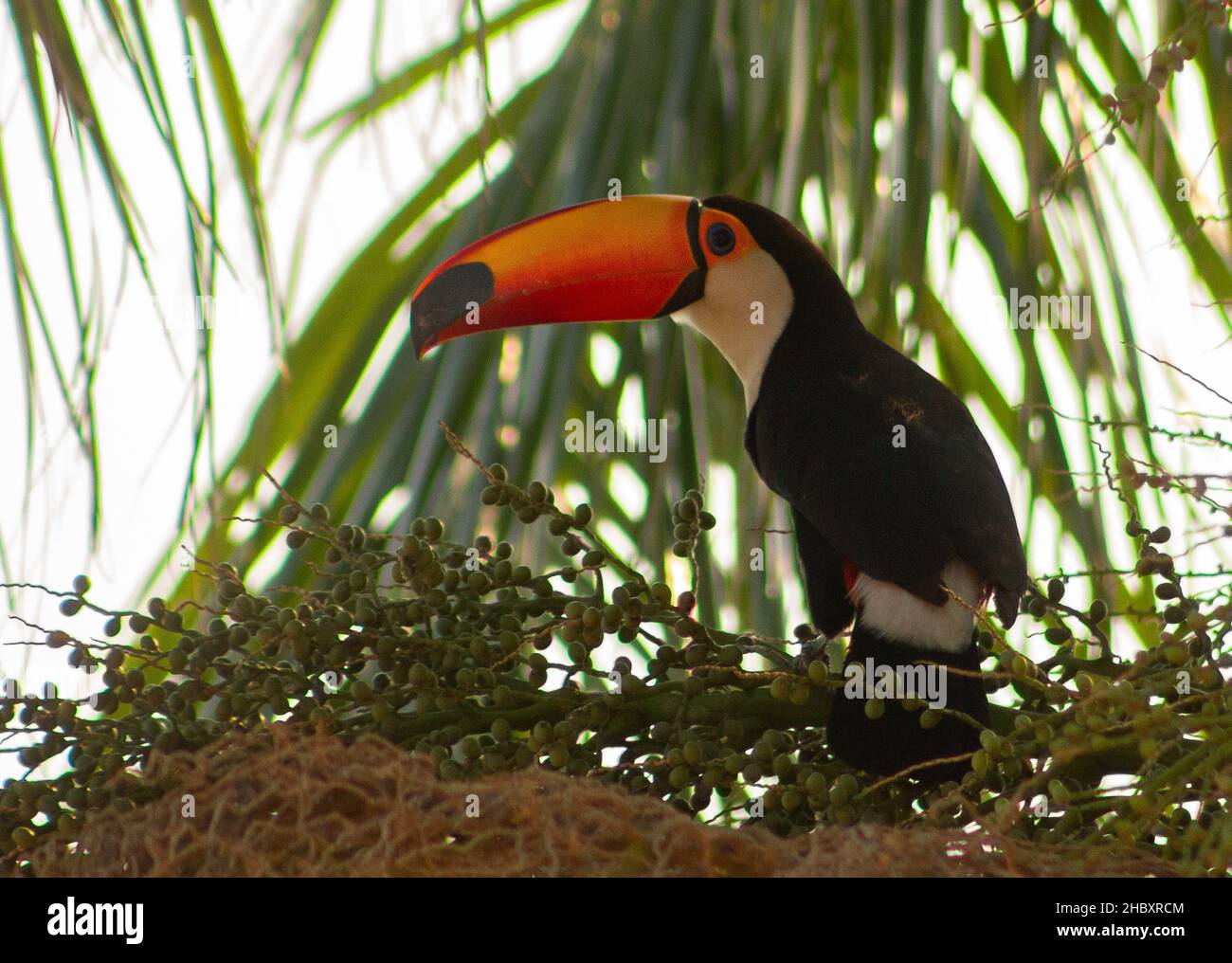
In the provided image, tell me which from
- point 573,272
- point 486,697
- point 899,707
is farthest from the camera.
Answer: point 573,272

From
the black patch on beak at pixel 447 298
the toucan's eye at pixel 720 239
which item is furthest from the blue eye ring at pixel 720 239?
the black patch on beak at pixel 447 298

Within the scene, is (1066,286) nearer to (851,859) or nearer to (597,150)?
(597,150)

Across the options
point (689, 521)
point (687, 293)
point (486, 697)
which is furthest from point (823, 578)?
point (486, 697)

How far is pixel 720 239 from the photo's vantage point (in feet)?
5.96

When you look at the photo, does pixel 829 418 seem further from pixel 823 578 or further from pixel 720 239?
pixel 720 239

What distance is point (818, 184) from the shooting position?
2.06m

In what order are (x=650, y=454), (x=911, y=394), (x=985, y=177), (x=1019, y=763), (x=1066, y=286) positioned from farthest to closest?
(x=985, y=177)
(x=1066, y=286)
(x=650, y=454)
(x=911, y=394)
(x=1019, y=763)

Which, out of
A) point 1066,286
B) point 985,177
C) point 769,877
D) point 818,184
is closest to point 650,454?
point 818,184

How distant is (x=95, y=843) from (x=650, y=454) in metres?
1.25

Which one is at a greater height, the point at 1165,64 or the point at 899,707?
the point at 1165,64

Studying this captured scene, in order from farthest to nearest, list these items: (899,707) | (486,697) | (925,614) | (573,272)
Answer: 1. (573,272)
2. (925,614)
3. (899,707)
4. (486,697)

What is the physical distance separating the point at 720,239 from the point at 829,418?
365 mm

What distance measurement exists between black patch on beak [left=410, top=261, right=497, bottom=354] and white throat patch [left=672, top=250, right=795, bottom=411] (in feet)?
1.09

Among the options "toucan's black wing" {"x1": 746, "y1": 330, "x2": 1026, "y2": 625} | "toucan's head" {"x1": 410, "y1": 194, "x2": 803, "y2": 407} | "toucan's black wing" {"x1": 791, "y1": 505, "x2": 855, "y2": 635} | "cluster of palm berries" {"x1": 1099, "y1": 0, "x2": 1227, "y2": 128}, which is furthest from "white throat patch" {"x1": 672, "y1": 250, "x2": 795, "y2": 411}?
"cluster of palm berries" {"x1": 1099, "y1": 0, "x2": 1227, "y2": 128}
